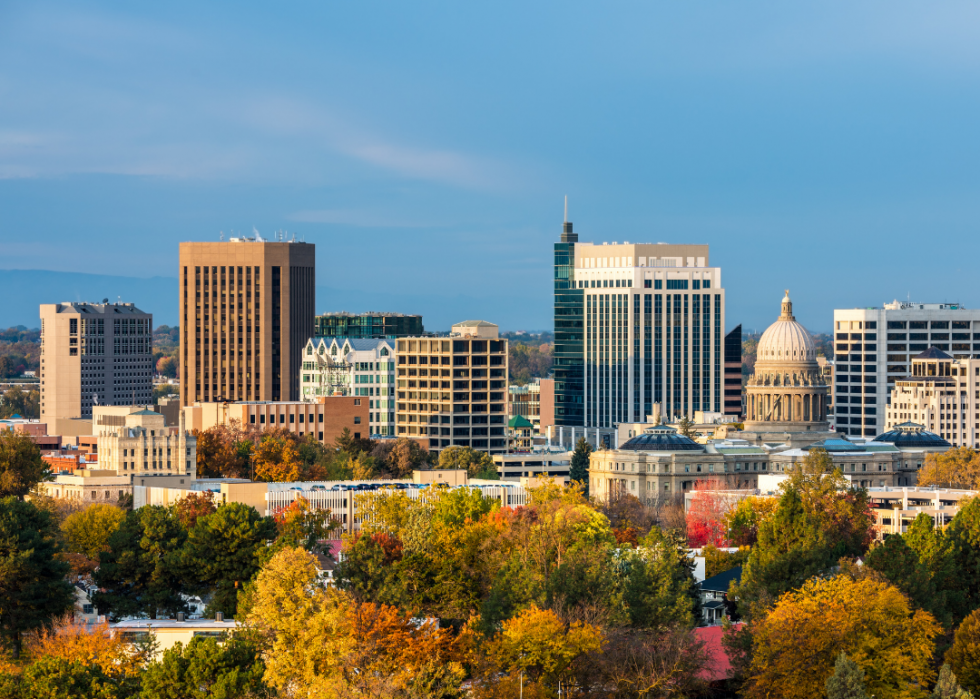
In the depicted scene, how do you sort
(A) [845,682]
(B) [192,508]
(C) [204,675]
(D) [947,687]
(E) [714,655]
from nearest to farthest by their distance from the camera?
1. (C) [204,675]
2. (D) [947,687]
3. (A) [845,682]
4. (E) [714,655]
5. (B) [192,508]

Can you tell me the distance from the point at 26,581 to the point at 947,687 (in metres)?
61.9

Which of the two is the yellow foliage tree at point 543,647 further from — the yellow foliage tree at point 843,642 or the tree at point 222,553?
the tree at point 222,553

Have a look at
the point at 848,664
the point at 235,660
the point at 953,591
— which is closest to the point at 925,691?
the point at 848,664

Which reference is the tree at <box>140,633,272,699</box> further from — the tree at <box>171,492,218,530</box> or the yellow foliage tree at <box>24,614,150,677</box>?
the tree at <box>171,492,218,530</box>

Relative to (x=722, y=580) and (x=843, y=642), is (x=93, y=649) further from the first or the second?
(x=722, y=580)

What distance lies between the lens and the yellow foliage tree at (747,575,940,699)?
399 feet

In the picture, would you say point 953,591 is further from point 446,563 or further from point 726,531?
point 726,531

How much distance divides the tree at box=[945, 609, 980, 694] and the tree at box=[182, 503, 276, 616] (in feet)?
162

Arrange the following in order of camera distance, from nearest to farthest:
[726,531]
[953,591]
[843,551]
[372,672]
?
[372,672] → [953,591] → [843,551] → [726,531]

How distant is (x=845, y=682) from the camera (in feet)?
388

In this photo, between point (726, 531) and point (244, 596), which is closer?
point (244, 596)

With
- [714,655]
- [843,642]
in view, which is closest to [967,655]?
[843,642]

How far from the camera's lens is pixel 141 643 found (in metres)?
126

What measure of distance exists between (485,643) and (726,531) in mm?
80425
